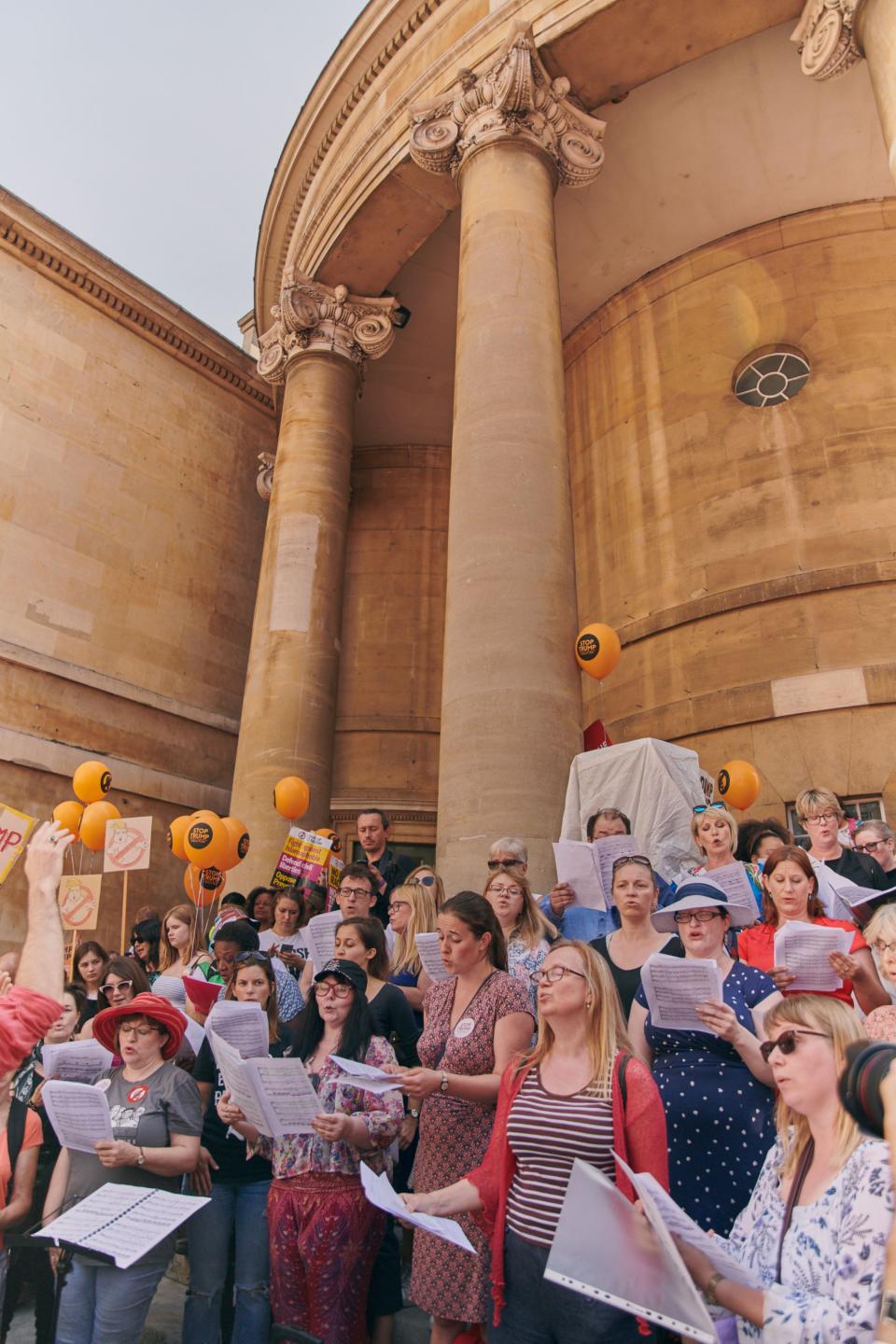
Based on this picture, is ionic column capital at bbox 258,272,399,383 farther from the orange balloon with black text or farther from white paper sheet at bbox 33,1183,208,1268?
white paper sheet at bbox 33,1183,208,1268

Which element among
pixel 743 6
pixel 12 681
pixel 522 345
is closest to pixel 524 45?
pixel 743 6

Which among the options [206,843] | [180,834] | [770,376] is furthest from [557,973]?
[770,376]

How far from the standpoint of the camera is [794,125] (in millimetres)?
13977

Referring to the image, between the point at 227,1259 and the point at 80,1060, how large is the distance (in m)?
1.15

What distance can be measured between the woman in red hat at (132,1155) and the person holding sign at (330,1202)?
0.23 meters

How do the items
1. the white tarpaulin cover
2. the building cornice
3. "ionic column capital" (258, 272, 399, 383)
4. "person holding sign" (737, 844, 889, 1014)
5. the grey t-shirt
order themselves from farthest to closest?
the building cornice
"ionic column capital" (258, 272, 399, 383)
the white tarpaulin cover
"person holding sign" (737, 844, 889, 1014)
the grey t-shirt

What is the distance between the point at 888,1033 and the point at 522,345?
8210 mm

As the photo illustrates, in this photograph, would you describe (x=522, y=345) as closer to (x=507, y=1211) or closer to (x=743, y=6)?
(x=743, y=6)

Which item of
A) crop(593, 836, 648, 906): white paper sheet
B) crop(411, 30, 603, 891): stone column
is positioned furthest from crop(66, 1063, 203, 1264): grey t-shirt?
crop(411, 30, 603, 891): stone column

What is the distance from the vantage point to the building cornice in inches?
647

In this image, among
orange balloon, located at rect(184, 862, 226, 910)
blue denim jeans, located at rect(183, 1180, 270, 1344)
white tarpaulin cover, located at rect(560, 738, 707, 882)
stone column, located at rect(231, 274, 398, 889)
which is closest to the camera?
blue denim jeans, located at rect(183, 1180, 270, 1344)

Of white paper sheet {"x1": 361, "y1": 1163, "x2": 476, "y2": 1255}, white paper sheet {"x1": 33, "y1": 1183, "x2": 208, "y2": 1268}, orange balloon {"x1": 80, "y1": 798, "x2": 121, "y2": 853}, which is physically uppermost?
orange balloon {"x1": 80, "y1": 798, "x2": 121, "y2": 853}

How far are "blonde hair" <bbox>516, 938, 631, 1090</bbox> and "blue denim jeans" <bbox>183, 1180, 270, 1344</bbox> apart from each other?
5.78ft

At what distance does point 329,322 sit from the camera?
50.0 ft
